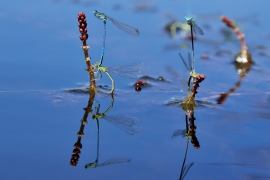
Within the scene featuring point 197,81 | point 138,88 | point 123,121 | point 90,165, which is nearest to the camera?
point 90,165

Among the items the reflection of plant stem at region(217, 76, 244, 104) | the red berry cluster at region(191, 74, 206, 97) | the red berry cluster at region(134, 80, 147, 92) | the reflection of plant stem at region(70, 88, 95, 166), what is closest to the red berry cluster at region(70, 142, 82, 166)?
the reflection of plant stem at region(70, 88, 95, 166)

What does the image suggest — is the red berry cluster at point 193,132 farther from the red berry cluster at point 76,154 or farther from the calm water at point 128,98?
the red berry cluster at point 76,154

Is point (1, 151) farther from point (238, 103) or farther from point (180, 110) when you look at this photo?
point (238, 103)

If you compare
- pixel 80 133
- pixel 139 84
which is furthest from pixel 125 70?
pixel 80 133

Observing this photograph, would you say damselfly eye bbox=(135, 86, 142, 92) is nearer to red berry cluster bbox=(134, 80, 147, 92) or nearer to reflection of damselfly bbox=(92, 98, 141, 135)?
red berry cluster bbox=(134, 80, 147, 92)

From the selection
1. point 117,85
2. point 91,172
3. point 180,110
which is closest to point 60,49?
point 117,85

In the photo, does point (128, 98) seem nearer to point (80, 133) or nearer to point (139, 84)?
point (139, 84)
